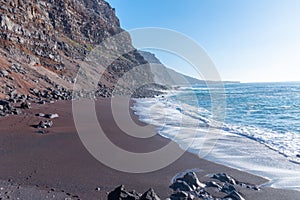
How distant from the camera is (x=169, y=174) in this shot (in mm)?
9930

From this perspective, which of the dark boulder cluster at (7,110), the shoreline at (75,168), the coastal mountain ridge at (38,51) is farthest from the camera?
the coastal mountain ridge at (38,51)

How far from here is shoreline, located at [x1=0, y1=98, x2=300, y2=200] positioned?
817 centimetres

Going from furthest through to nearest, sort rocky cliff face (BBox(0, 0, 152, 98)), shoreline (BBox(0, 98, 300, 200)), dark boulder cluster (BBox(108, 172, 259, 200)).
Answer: rocky cliff face (BBox(0, 0, 152, 98)) < shoreline (BBox(0, 98, 300, 200)) < dark boulder cluster (BBox(108, 172, 259, 200))

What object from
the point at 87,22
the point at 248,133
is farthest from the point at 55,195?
the point at 87,22

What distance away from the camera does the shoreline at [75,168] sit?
8.17 meters

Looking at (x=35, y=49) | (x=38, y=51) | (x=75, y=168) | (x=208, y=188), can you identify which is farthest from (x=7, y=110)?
(x=38, y=51)

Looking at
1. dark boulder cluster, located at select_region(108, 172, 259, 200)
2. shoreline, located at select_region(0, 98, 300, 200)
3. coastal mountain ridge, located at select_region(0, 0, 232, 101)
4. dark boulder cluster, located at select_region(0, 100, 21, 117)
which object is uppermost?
coastal mountain ridge, located at select_region(0, 0, 232, 101)

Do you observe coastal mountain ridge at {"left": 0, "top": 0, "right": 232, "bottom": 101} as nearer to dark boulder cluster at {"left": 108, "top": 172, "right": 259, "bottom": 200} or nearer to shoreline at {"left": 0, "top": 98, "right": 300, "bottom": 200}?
shoreline at {"left": 0, "top": 98, "right": 300, "bottom": 200}

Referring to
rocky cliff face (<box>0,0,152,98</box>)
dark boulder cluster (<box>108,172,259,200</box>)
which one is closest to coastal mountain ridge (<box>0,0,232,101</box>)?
rocky cliff face (<box>0,0,152,98</box>)

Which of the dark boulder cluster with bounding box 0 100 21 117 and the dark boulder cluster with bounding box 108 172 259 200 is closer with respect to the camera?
the dark boulder cluster with bounding box 108 172 259 200

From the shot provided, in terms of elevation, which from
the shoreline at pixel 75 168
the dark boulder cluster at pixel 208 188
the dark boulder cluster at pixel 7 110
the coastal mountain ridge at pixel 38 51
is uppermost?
the coastal mountain ridge at pixel 38 51

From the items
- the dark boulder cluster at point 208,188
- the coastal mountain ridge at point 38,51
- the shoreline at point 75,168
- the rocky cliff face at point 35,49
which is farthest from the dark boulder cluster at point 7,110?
the dark boulder cluster at point 208,188

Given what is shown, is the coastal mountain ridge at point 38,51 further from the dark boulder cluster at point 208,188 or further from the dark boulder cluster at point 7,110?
the dark boulder cluster at point 208,188

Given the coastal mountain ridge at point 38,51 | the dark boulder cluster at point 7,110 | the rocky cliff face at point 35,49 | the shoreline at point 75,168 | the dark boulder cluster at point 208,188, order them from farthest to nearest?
the rocky cliff face at point 35,49
the coastal mountain ridge at point 38,51
the dark boulder cluster at point 7,110
the shoreline at point 75,168
the dark boulder cluster at point 208,188
